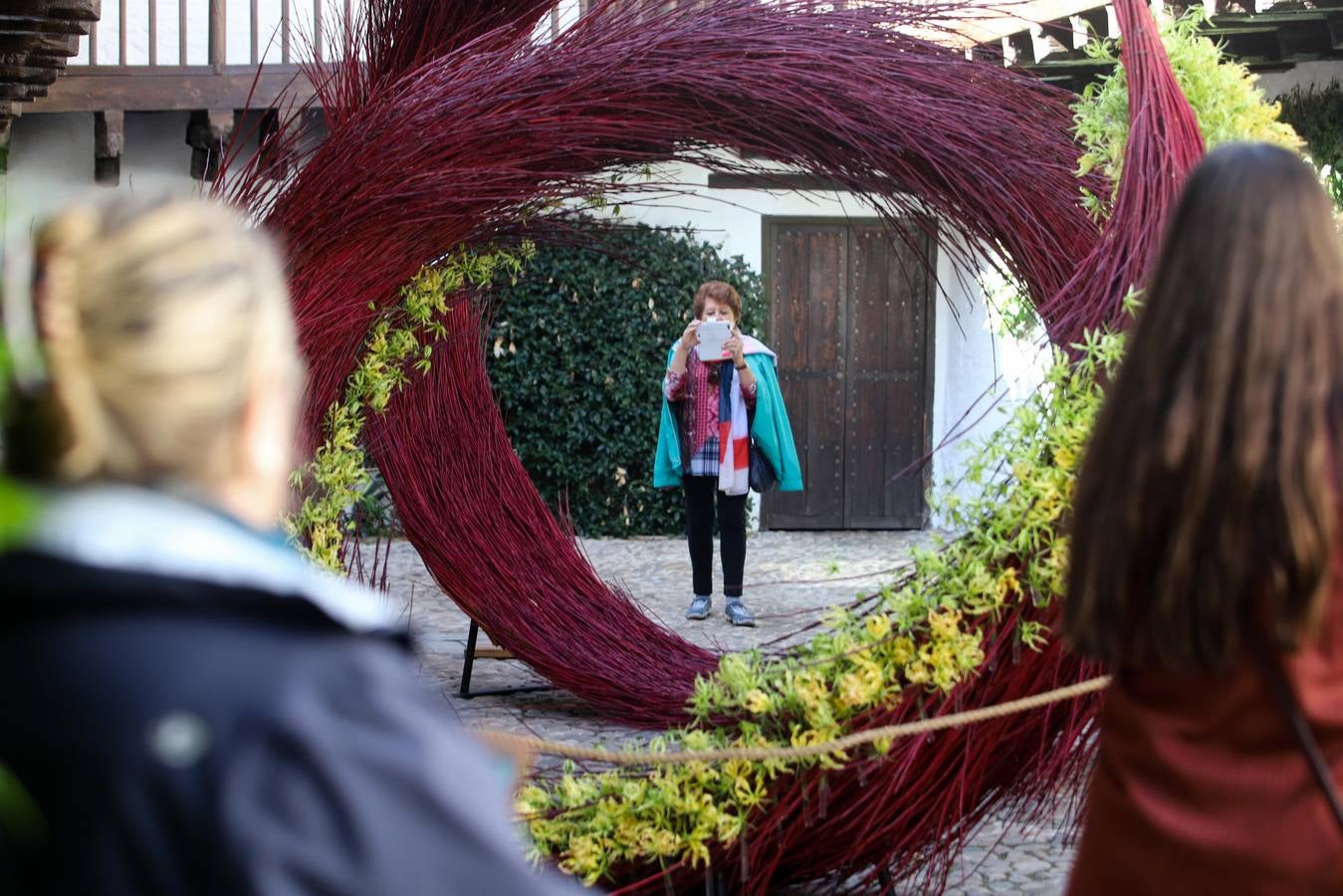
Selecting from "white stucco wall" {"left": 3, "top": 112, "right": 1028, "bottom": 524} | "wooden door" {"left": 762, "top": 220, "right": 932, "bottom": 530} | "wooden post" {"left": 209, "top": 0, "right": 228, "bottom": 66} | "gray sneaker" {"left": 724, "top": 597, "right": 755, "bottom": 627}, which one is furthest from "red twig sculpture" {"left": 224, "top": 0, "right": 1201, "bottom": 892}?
"wooden door" {"left": 762, "top": 220, "right": 932, "bottom": 530}

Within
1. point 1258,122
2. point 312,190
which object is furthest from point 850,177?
point 312,190

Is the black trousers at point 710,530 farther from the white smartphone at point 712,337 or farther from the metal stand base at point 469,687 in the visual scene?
the metal stand base at point 469,687

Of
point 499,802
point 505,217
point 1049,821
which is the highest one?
point 505,217

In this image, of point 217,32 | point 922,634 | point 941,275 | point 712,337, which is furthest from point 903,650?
point 941,275

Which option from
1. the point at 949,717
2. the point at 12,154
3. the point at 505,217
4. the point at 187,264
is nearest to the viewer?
the point at 187,264

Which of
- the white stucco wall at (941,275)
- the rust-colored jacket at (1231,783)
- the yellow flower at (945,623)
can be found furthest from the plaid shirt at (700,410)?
the rust-colored jacket at (1231,783)

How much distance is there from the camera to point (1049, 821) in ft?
12.9

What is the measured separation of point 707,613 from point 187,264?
5823 millimetres

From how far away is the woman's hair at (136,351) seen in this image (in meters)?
0.91

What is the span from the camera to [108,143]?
271 inches

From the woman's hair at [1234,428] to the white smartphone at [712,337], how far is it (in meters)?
4.52

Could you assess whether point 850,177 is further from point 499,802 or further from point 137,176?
point 137,176

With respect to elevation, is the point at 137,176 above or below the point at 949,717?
above

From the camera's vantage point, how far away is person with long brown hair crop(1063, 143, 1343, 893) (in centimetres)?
135
